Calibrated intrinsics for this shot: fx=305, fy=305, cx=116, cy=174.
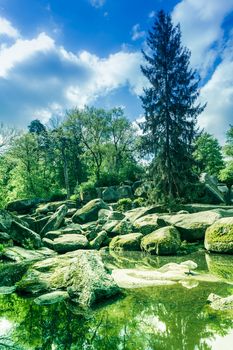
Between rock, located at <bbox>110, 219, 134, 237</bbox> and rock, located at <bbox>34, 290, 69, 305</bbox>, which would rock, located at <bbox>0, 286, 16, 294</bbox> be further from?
rock, located at <bbox>110, 219, 134, 237</bbox>

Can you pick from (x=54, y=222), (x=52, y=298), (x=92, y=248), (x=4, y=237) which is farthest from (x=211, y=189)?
(x=52, y=298)

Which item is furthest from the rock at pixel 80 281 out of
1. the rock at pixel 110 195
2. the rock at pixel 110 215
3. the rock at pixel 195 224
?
the rock at pixel 110 195

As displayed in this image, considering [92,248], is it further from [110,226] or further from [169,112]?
[169,112]

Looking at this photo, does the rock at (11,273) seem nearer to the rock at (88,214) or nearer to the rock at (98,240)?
the rock at (98,240)

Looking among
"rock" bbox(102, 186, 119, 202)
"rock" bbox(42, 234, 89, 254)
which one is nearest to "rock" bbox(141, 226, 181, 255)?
"rock" bbox(42, 234, 89, 254)

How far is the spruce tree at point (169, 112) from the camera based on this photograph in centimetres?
2222

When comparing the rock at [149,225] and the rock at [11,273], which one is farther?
the rock at [149,225]

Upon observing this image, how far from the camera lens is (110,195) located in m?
35.6

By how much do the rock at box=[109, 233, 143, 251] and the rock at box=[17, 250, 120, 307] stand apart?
214 inches

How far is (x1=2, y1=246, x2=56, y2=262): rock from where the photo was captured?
11562mm

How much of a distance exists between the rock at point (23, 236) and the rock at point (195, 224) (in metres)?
6.39

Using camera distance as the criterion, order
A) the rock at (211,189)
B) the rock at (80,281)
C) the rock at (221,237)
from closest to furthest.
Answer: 1. the rock at (80,281)
2. the rock at (221,237)
3. the rock at (211,189)

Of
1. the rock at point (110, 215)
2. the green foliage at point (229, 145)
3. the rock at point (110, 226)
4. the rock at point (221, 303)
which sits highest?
the green foliage at point (229, 145)

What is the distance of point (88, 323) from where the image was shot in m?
4.88
